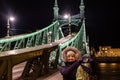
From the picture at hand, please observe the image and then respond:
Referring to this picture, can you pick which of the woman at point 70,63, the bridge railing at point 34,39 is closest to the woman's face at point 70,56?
the woman at point 70,63

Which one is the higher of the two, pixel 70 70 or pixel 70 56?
pixel 70 56

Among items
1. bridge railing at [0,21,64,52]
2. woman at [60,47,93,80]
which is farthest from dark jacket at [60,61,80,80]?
bridge railing at [0,21,64,52]

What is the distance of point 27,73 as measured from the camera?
30.0 ft

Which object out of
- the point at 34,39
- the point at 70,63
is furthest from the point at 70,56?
the point at 34,39

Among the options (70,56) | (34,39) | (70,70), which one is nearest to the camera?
(70,70)

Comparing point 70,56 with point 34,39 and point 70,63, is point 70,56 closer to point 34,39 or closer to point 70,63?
point 70,63

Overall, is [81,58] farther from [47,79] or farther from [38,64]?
[38,64]

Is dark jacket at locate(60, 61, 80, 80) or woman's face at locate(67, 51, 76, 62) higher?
woman's face at locate(67, 51, 76, 62)

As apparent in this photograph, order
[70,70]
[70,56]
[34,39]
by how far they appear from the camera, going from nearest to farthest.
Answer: [70,70] < [70,56] < [34,39]

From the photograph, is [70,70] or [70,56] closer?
[70,70]

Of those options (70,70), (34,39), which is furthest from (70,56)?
(34,39)

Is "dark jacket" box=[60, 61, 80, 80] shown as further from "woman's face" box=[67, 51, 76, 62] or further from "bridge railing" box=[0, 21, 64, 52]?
"bridge railing" box=[0, 21, 64, 52]

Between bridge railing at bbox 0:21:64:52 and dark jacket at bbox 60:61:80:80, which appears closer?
dark jacket at bbox 60:61:80:80

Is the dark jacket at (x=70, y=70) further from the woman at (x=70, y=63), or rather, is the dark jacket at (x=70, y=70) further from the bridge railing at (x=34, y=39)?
the bridge railing at (x=34, y=39)
